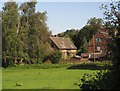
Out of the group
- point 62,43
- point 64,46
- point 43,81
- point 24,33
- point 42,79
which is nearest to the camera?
point 43,81

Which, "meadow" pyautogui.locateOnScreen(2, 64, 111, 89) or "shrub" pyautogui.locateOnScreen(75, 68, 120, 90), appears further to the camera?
"meadow" pyautogui.locateOnScreen(2, 64, 111, 89)

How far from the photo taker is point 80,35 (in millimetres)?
107062

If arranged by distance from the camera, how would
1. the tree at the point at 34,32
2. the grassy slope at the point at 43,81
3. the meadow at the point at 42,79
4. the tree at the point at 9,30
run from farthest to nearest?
the tree at the point at 34,32, the tree at the point at 9,30, the meadow at the point at 42,79, the grassy slope at the point at 43,81

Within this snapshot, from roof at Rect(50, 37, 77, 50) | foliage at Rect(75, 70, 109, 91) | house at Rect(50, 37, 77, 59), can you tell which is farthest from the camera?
roof at Rect(50, 37, 77, 50)

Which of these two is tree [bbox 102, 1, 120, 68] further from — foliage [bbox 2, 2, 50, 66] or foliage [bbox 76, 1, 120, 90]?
foliage [bbox 2, 2, 50, 66]

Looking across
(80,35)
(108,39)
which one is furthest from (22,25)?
(108,39)

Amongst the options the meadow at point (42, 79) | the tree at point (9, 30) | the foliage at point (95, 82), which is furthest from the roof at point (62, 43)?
the foliage at point (95, 82)

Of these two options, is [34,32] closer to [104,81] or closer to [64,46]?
[64,46]

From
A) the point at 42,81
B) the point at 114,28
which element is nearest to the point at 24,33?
the point at 42,81

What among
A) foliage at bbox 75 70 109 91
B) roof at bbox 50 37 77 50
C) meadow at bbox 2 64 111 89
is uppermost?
roof at bbox 50 37 77 50

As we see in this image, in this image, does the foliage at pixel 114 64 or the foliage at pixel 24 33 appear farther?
the foliage at pixel 24 33

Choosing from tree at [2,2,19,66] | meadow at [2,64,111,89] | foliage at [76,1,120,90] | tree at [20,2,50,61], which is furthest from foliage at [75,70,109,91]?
tree at [20,2,50,61]

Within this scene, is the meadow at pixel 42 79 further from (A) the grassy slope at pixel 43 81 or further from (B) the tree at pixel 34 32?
(B) the tree at pixel 34 32

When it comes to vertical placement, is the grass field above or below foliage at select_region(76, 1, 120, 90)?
below
